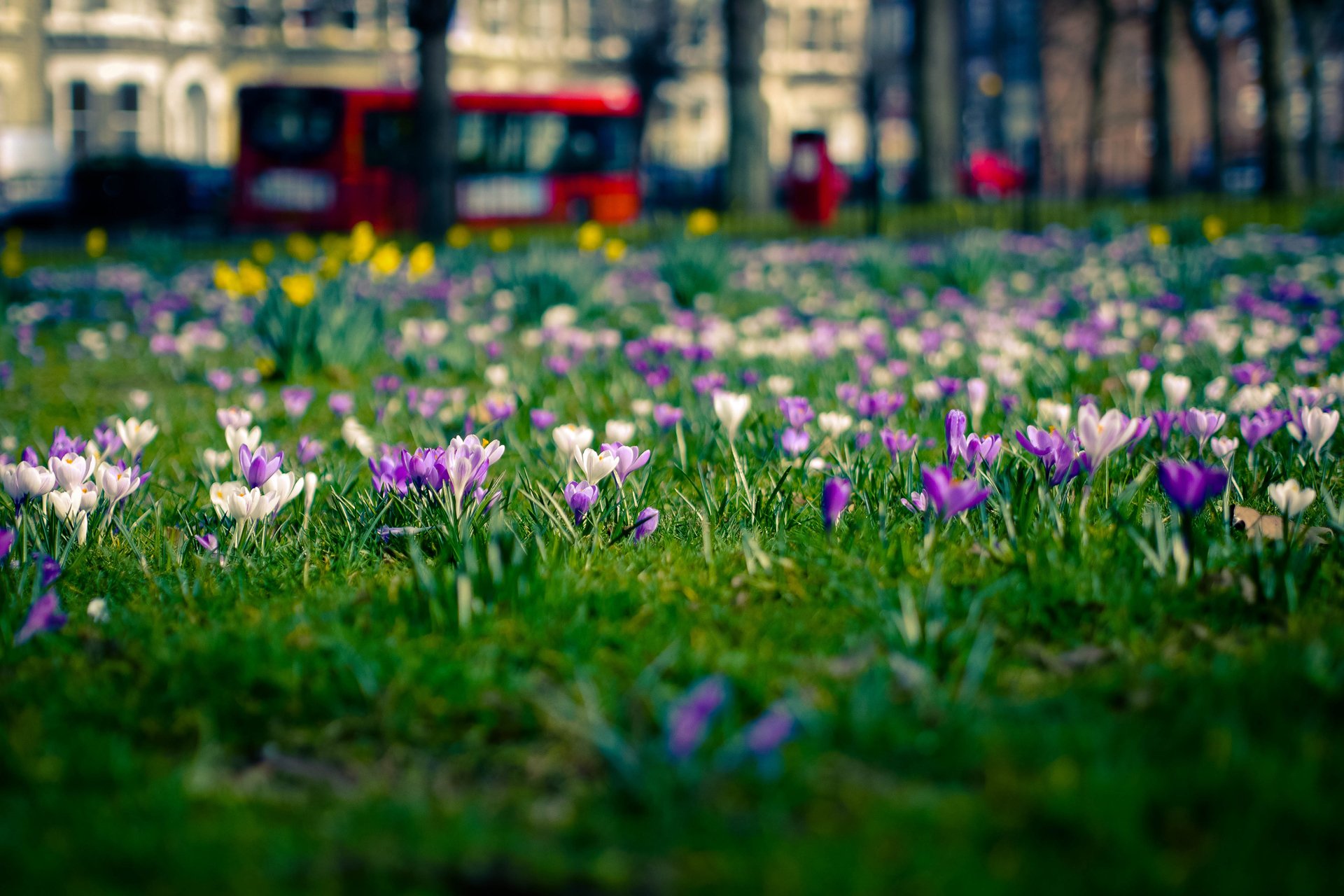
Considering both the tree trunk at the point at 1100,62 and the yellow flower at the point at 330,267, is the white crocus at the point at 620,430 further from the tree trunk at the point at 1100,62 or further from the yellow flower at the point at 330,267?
the tree trunk at the point at 1100,62

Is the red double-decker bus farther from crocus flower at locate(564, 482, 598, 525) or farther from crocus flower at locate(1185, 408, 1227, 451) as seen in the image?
crocus flower at locate(1185, 408, 1227, 451)

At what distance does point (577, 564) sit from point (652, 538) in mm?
278

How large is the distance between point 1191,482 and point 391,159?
2130cm

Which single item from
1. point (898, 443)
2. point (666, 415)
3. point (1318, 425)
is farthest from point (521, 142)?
point (1318, 425)

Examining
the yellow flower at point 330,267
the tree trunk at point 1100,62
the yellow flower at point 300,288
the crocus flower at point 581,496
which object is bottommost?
the crocus flower at point 581,496

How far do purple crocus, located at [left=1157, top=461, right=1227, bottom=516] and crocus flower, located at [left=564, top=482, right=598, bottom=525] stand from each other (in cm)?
108

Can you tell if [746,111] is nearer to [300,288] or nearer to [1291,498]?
[300,288]

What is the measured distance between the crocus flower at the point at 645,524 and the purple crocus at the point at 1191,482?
970 millimetres

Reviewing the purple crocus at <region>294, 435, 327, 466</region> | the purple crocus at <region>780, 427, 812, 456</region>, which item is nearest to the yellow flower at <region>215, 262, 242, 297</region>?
the purple crocus at <region>294, 435, 327, 466</region>

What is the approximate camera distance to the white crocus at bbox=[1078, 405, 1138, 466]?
7.23ft

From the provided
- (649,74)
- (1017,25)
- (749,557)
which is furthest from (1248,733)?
(1017,25)

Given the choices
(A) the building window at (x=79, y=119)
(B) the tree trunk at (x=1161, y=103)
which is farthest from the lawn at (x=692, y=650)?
(A) the building window at (x=79, y=119)

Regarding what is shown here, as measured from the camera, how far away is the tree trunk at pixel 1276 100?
18078 millimetres

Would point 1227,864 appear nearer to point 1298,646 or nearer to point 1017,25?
point 1298,646
